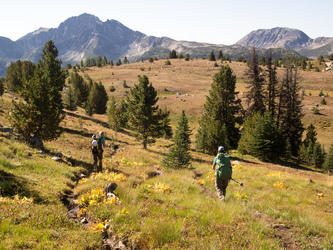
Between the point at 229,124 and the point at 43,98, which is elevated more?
the point at 43,98

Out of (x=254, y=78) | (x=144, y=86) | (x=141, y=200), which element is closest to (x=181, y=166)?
(x=141, y=200)

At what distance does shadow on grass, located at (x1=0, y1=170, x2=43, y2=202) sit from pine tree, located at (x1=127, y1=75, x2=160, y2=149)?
19.0 metres

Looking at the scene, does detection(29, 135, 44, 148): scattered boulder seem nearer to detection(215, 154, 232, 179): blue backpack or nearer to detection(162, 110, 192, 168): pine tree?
detection(162, 110, 192, 168): pine tree

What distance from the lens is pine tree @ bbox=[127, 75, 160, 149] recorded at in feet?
85.6

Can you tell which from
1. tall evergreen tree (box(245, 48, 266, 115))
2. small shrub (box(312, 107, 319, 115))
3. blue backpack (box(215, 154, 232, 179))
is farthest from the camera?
small shrub (box(312, 107, 319, 115))

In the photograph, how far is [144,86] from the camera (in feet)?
85.8

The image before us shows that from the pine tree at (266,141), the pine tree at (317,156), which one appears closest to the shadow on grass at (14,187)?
the pine tree at (266,141)

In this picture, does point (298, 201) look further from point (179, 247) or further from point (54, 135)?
point (54, 135)

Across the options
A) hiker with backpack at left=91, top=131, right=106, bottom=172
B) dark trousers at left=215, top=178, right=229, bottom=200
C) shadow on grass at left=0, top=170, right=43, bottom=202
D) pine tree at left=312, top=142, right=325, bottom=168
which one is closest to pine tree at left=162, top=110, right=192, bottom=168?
hiker with backpack at left=91, top=131, right=106, bottom=172

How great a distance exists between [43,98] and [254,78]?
97.9 feet

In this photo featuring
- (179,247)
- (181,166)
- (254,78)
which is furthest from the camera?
(254,78)

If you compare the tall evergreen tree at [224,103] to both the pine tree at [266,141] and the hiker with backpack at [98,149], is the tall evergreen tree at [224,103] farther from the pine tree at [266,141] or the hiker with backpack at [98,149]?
the hiker with backpack at [98,149]

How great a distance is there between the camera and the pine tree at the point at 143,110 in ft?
85.6

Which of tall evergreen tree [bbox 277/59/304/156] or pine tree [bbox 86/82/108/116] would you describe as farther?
pine tree [bbox 86/82/108/116]
